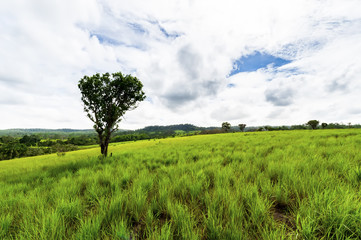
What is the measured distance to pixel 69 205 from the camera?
2379 mm

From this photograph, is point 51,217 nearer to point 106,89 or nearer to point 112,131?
point 112,131

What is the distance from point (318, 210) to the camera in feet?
6.18

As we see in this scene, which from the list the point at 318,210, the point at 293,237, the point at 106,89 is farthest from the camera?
the point at 106,89

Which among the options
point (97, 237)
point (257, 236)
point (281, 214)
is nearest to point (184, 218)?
point (257, 236)

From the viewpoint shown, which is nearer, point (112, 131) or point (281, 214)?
point (281, 214)

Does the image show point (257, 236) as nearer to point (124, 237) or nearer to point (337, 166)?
point (124, 237)


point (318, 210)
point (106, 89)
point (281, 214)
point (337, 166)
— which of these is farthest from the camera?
point (106, 89)

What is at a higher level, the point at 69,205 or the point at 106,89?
the point at 106,89

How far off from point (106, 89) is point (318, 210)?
12.6 metres

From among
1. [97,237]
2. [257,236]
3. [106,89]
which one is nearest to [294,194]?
[257,236]

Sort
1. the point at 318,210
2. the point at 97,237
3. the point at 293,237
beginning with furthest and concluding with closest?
the point at 318,210
the point at 97,237
the point at 293,237

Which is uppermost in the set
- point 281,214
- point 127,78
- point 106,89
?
point 127,78

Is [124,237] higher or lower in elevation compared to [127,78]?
lower

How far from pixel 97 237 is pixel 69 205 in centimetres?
109
